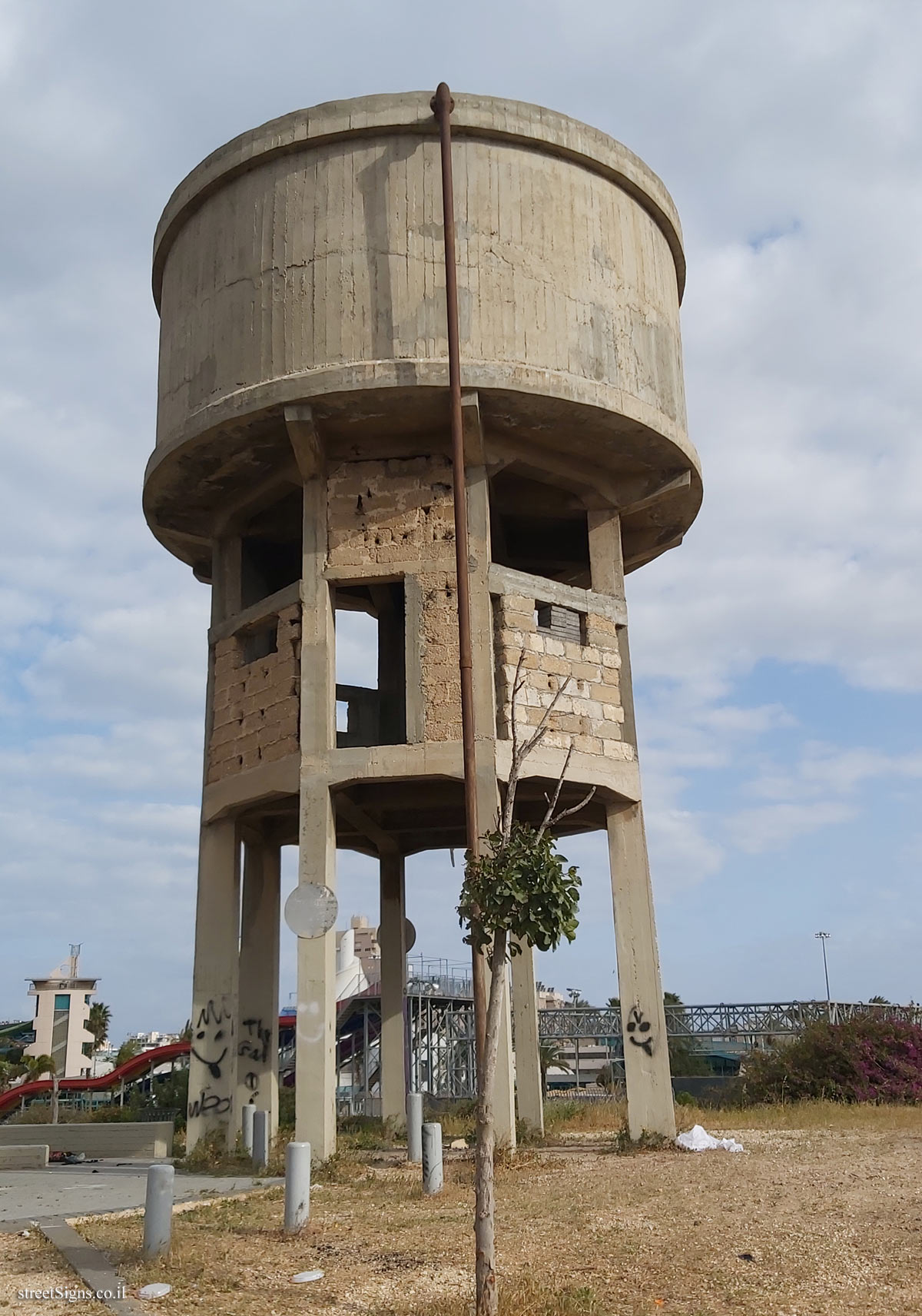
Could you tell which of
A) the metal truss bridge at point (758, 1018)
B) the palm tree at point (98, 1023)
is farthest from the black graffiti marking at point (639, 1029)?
the palm tree at point (98, 1023)

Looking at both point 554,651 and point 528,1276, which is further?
point 554,651

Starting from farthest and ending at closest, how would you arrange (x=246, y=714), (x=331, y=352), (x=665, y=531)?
(x=665, y=531)
(x=246, y=714)
(x=331, y=352)

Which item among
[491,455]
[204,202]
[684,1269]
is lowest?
[684,1269]

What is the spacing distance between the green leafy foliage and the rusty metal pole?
252 centimetres

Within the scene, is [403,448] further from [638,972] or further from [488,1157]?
[488,1157]

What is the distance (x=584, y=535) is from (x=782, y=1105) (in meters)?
10.8

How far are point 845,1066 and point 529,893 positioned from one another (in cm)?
1832

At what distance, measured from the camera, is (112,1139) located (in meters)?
18.4

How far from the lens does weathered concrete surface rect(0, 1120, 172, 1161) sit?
1803 cm

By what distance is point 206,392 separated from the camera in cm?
1641

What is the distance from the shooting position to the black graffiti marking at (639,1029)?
1555 centimetres

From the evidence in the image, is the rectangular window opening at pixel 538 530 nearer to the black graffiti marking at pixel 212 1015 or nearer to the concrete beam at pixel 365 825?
the concrete beam at pixel 365 825

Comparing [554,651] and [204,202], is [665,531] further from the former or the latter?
[204,202]

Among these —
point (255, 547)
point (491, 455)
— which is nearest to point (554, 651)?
point (491, 455)
